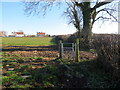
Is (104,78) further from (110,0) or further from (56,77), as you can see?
(110,0)

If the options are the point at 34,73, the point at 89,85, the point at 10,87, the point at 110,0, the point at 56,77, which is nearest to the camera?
the point at 10,87

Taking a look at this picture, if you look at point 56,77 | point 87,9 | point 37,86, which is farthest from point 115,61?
point 87,9

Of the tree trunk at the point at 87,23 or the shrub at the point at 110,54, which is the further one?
the tree trunk at the point at 87,23

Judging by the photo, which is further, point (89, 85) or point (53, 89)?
point (89, 85)

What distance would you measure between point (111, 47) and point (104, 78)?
1172 millimetres

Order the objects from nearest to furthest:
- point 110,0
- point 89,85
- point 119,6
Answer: point 89,85 < point 110,0 < point 119,6

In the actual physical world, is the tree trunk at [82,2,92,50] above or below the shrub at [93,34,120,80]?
above

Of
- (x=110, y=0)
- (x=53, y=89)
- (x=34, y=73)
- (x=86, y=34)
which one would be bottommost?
(x=53, y=89)

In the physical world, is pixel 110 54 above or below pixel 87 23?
below

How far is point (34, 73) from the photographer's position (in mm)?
4211

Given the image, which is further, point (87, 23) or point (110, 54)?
point (87, 23)

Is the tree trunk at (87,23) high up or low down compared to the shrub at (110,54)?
up

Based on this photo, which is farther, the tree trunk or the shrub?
the tree trunk

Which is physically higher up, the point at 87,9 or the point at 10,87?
the point at 87,9
